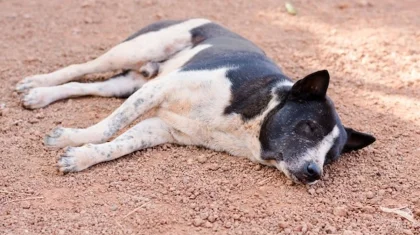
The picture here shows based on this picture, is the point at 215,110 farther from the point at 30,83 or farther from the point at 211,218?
the point at 30,83

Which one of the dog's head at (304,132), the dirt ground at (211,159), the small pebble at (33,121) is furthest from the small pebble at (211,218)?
the small pebble at (33,121)

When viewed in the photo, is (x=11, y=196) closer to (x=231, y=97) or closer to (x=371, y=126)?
(x=231, y=97)

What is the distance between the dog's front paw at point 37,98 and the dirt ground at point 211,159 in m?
0.08

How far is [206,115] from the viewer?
4789 mm

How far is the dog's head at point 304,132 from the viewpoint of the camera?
14.1ft

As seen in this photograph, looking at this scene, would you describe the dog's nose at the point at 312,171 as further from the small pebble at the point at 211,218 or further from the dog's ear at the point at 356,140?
the small pebble at the point at 211,218

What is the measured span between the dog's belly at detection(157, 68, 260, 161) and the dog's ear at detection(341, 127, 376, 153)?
0.70 meters

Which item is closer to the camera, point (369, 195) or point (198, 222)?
point (198, 222)

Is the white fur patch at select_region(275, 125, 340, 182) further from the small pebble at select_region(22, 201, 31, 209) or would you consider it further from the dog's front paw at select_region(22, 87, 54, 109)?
the dog's front paw at select_region(22, 87, 54, 109)

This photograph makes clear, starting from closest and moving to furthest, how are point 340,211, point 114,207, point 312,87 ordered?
point 114,207 < point 340,211 < point 312,87

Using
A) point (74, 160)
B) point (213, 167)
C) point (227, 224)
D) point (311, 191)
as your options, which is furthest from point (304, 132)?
point (74, 160)

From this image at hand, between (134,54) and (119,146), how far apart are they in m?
1.34

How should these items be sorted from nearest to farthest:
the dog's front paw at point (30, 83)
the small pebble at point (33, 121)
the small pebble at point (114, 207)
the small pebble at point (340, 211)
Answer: the small pebble at point (114, 207), the small pebble at point (340, 211), the small pebble at point (33, 121), the dog's front paw at point (30, 83)

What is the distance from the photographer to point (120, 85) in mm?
5746
